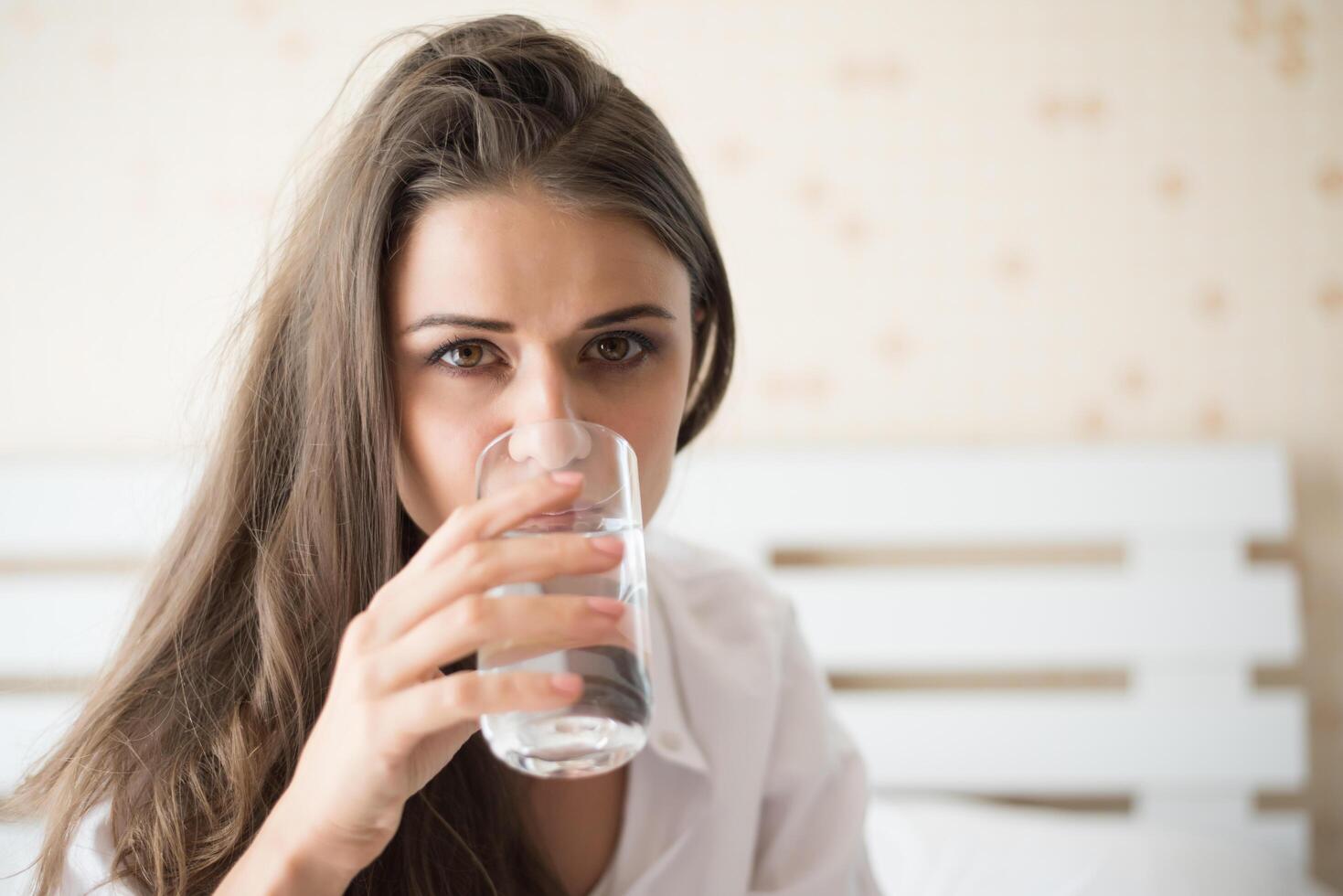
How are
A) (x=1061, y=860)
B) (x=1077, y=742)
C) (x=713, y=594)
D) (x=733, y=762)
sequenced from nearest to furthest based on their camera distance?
(x=733, y=762) → (x=713, y=594) → (x=1061, y=860) → (x=1077, y=742)

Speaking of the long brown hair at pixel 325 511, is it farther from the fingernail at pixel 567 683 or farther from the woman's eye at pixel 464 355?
the fingernail at pixel 567 683

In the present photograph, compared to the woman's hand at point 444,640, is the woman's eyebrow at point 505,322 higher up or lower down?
higher up

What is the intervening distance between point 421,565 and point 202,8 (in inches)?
77.5

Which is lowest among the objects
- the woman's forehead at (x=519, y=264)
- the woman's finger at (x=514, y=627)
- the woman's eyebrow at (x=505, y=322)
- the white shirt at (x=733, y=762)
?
the white shirt at (x=733, y=762)

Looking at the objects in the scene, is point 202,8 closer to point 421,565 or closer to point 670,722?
point 670,722

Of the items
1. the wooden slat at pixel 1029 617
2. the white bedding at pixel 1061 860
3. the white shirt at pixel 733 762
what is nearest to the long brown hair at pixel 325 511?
the white shirt at pixel 733 762

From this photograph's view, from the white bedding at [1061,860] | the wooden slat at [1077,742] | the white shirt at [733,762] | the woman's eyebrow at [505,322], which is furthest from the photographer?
the wooden slat at [1077,742]

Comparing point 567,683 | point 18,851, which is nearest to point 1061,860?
point 567,683

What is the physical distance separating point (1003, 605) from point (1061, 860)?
56 cm

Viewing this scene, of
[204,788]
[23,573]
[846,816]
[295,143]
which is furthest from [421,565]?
[23,573]

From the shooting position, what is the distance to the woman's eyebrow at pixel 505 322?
2.49 feet

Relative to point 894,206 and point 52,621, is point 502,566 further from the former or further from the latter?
point 52,621

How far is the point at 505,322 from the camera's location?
0.76 meters

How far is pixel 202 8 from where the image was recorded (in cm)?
208
